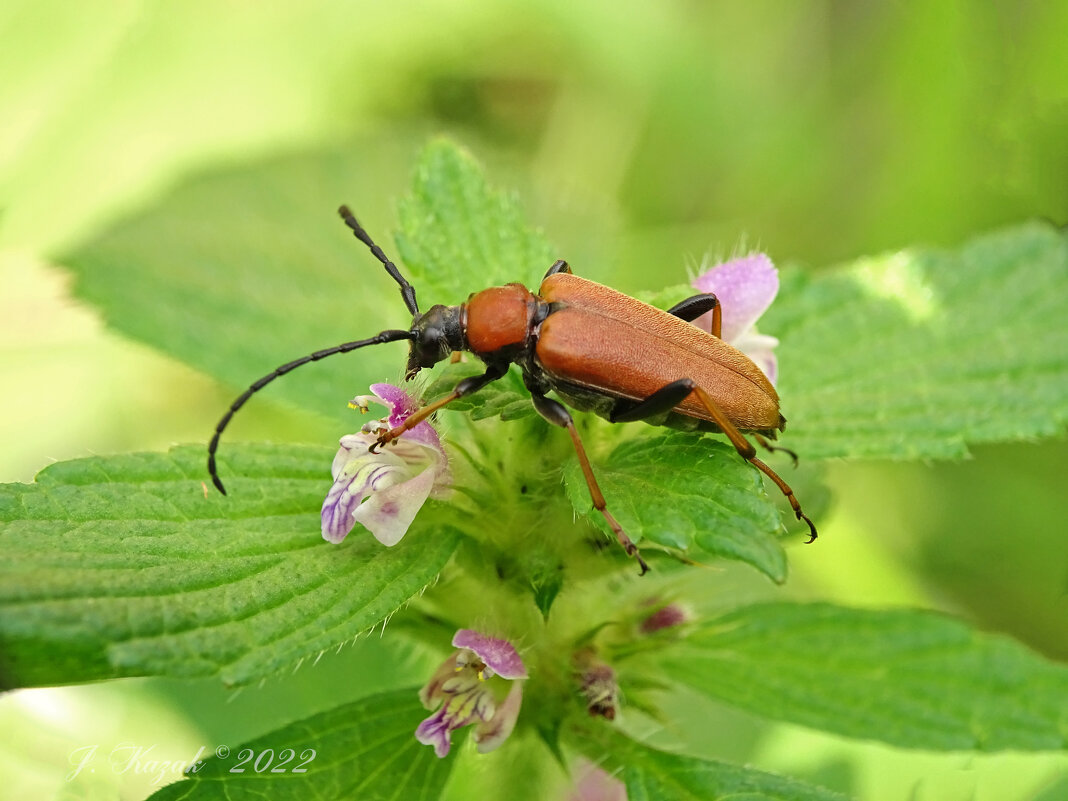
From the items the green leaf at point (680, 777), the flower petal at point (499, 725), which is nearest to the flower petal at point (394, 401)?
the flower petal at point (499, 725)

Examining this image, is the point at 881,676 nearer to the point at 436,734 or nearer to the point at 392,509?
the point at 436,734

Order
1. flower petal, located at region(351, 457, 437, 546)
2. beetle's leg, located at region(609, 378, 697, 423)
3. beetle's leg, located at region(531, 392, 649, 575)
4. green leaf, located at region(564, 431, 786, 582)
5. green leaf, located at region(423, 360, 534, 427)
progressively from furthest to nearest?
beetle's leg, located at region(609, 378, 697, 423) < green leaf, located at region(423, 360, 534, 427) < flower petal, located at region(351, 457, 437, 546) < beetle's leg, located at region(531, 392, 649, 575) < green leaf, located at region(564, 431, 786, 582)

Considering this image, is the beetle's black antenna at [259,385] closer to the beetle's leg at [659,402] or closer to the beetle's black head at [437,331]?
the beetle's black head at [437,331]

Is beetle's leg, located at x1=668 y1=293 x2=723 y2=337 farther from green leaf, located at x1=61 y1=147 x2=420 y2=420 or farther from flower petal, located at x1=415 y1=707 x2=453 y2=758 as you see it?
flower petal, located at x1=415 y1=707 x2=453 y2=758

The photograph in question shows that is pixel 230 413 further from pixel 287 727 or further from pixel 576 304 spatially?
pixel 576 304

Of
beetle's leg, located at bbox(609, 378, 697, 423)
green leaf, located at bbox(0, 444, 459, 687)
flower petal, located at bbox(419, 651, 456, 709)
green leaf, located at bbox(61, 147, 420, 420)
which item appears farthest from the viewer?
green leaf, located at bbox(61, 147, 420, 420)

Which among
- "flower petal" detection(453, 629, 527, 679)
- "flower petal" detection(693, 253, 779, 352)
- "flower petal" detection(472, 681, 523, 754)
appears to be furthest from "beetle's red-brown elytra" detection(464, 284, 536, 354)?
"flower petal" detection(472, 681, 523, 754)

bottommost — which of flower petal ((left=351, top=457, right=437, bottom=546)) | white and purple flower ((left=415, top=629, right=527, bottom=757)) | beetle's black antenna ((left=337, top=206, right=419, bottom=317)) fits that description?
white and purple flower ((left=415, top=629, right=527, bottom=757))
